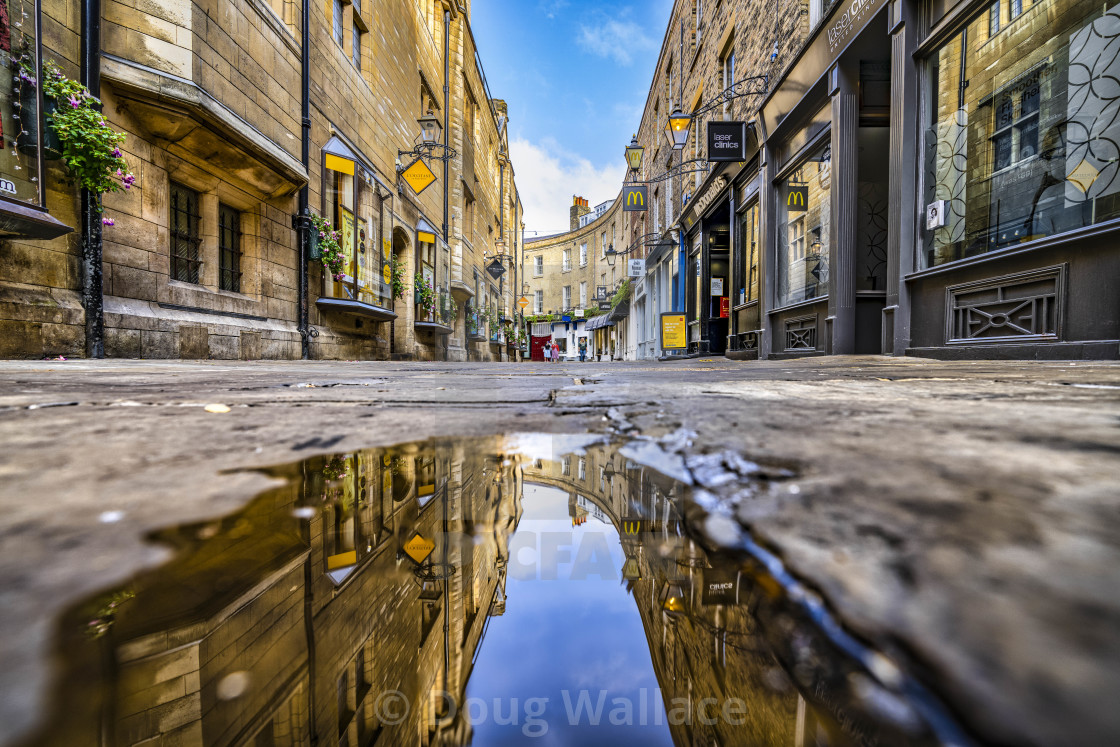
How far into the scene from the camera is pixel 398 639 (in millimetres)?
430

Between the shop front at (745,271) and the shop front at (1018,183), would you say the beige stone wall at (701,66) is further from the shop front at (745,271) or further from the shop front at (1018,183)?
the shop front at (1018,183)

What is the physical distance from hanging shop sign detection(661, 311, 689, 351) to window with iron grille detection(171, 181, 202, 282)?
34.4 ft

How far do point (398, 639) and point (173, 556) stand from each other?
19 cm

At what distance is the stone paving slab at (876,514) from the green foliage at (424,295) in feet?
39.0

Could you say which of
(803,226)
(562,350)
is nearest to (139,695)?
(803,226)

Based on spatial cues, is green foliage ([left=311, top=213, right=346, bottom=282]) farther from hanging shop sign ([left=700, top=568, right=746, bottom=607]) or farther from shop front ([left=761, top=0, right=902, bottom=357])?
hanging shop sign ([left=700, top=568, right=746, bottom=607])

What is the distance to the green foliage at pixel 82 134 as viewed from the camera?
4191 mm

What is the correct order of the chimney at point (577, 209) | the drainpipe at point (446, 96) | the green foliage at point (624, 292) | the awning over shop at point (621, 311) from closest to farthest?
1. the drainpipe at point (446, 96)
2. the green foliage at point (624, 292)
3. the awning over shop at point (621, 311)
4. the chimney at point (577, 209)

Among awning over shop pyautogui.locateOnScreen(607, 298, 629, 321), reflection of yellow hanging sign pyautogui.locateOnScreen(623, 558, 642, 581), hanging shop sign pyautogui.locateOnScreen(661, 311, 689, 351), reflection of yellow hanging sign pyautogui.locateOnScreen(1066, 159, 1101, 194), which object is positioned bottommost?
reflection of yellow hanging sign pyautogui.locateOnScreen(623, 558, 642, 581)

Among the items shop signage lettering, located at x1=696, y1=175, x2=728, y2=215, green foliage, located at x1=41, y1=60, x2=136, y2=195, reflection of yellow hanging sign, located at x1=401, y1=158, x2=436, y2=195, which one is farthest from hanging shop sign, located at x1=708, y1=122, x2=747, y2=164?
green foliage, located at x1=41, y1=60, x2=136, y2=195

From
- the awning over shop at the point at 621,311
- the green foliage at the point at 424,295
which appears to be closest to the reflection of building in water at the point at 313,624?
the green foliage at the point at 424,295

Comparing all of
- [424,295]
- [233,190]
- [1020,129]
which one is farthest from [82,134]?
[424,295]

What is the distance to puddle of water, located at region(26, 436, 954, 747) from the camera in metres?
0.29

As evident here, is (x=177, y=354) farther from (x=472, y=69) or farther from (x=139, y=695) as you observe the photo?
(x=472, y=69)
